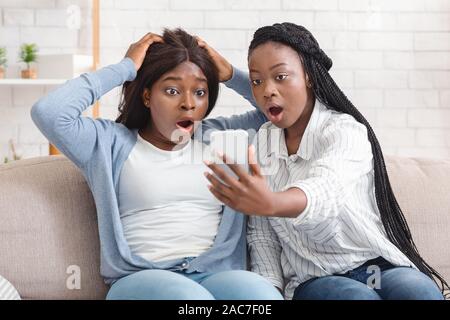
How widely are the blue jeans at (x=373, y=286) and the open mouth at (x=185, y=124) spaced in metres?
0.40

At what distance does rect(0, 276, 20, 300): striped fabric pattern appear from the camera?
141 cm

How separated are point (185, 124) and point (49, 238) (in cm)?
37

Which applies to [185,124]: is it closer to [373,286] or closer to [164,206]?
[164,206]

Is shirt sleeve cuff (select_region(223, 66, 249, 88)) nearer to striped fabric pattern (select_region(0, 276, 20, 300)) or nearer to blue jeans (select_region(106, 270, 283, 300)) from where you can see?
blue jeans (select_region(106, 270, 283, 300))

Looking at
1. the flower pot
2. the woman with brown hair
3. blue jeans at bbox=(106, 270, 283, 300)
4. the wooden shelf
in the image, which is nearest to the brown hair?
the woman with brown hair

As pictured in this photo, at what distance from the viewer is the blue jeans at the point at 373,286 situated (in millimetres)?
1304

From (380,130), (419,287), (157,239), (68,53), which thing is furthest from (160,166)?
(380,130)

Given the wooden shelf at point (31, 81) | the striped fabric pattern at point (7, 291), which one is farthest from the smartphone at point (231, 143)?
the wooden shelf at point (31, 81)

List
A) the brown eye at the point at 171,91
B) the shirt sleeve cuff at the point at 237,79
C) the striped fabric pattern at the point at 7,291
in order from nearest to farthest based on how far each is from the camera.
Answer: the striped fabric pattern at the point at 7,291
the brown eye at the point at 171,91
the shirt sleeve cuff at the point at 237,79

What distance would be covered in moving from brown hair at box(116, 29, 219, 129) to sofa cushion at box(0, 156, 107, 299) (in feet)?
0.62

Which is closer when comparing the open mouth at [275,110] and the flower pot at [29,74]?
the open mouth at [275,110]

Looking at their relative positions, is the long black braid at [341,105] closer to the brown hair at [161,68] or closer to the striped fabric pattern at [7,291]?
the brown hair at [161,68]

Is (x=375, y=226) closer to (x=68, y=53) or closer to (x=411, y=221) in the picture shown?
(x=411, y=221)
